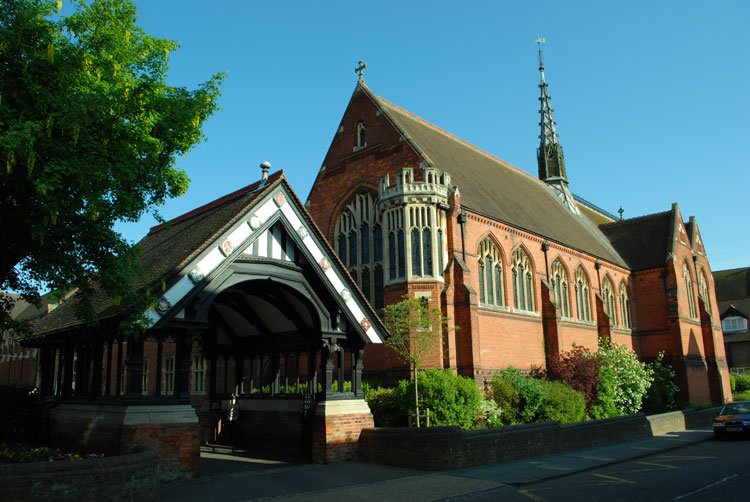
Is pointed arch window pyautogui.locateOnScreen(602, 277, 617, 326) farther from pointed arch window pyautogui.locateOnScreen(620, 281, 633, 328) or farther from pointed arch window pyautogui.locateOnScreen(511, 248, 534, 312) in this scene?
pointed arch window pyautogui.locateOnScreen(511, 248, 534, 312)

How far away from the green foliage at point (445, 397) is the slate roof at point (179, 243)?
7658 mm

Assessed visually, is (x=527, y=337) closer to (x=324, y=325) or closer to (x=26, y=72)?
(x=324, y=325)

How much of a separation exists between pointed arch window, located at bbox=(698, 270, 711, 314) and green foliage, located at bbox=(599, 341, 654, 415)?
16.8 metres

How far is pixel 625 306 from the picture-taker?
3734cm

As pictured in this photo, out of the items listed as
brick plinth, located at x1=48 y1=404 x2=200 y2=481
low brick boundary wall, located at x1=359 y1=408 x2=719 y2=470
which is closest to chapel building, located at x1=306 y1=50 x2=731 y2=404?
low brick boundary wall, located at x1=359 y1=408 x2=719 y2=470

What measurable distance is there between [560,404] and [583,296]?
1334cm

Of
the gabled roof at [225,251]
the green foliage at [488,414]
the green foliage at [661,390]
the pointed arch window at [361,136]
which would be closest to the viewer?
the gabled roof at [225,251]

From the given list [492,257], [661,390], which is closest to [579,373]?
[492,257]

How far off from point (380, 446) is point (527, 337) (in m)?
15.1

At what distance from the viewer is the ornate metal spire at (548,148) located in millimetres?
50062

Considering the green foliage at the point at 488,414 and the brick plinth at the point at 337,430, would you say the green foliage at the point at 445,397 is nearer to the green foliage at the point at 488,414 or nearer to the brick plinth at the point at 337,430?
the green foliage at the point at 488,414

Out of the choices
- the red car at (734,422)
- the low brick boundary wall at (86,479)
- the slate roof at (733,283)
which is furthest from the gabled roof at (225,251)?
the slate roof at (733,283)

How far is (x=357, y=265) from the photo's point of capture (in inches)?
1043

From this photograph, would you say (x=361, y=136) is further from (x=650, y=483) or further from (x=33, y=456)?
(x=33, y=456)
